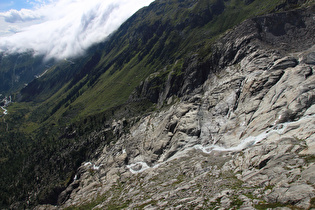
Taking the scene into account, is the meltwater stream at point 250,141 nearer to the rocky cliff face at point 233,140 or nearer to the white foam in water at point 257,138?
the white foam in water at point 257,138

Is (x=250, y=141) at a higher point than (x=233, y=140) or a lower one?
higher

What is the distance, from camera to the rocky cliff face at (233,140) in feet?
125

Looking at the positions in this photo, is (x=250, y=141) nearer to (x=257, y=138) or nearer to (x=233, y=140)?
(x=257, y=138)

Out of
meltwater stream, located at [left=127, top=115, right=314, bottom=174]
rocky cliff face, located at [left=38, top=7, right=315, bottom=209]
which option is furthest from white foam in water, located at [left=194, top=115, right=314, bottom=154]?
rocky cliff face, located at [left=38, top=7, right=315, bottom=209]

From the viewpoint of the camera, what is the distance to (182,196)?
147 feet

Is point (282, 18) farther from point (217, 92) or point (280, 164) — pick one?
point (280, 164)

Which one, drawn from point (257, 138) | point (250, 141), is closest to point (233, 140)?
point (250, 141)

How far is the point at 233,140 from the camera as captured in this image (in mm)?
68500

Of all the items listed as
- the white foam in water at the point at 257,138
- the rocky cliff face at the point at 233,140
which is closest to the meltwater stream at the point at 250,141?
the white foam in water at the point at 257,138

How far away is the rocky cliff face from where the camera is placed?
38.0m

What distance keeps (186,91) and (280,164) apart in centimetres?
10244

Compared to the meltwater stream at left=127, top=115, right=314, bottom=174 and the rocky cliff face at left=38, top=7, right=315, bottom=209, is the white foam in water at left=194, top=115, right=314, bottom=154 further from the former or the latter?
the rocky cliff face at left=38, top=7, right=315, bottom=209

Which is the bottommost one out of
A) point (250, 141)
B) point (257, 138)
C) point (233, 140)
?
point (233, 140)

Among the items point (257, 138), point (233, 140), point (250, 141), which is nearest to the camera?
point (257, 138)
